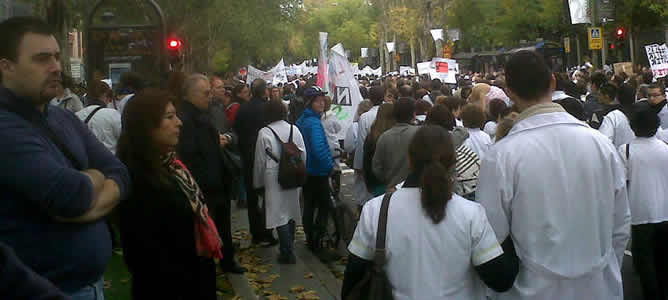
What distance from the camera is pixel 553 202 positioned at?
148 inches

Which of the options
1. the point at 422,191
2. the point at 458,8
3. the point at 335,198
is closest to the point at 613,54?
the point at 458,8

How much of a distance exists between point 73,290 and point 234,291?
4.54m

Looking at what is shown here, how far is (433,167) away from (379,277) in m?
0.55

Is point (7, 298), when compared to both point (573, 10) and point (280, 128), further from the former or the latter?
point (573, 10)

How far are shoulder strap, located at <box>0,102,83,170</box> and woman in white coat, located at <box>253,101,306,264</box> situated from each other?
5673 millimetres

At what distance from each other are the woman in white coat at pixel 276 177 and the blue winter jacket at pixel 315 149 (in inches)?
8.9

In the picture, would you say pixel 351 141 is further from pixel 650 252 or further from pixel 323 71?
pixel 650 252

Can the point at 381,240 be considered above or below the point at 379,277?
Answer: above

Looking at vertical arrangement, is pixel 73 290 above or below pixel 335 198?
above

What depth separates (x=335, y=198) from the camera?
10.5 metres

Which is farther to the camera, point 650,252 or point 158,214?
point 650,252

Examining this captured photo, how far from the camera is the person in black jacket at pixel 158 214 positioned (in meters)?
4.30

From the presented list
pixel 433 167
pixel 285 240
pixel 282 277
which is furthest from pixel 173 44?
pixel 433 167

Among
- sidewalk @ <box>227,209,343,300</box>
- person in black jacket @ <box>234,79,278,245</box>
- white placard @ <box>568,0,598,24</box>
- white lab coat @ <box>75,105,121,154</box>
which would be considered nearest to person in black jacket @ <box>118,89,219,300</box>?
sidewalk @ <box>227,209,343,300</box>
